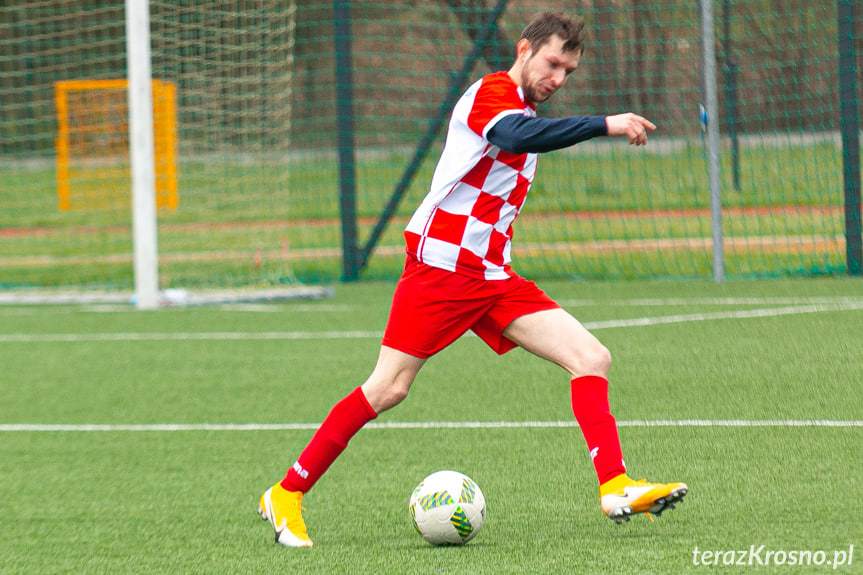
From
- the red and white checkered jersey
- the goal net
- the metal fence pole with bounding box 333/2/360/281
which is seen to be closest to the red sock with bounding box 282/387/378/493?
the red and white checkered jersey

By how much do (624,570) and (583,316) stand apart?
531cm

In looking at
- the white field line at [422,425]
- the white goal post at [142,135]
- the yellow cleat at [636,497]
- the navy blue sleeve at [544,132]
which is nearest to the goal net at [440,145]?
the white goal post at [142,135]

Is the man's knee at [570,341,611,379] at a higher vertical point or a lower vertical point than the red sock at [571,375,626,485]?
higher

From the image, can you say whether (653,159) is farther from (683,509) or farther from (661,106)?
(683,509)

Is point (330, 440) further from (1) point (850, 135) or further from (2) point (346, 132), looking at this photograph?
(2) point (346, 132)

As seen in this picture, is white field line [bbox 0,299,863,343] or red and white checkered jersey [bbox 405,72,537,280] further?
white field line [bbox 0,299,863,343]

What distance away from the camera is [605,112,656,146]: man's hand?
3.18 m

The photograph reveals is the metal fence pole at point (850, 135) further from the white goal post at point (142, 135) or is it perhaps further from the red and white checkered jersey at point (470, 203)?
the red and white checkered jersey at point (470, 203)

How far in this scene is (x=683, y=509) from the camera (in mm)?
3773

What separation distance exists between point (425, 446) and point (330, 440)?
4.14 ft

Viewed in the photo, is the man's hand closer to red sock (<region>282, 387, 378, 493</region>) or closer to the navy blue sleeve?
the navy blue sleeve

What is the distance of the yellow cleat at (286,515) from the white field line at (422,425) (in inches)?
63.8

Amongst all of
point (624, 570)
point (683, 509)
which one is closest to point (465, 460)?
point (683, 509)

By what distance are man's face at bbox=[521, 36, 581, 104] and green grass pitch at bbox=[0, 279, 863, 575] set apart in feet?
4.43
